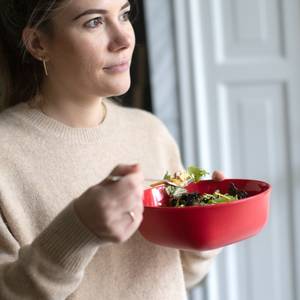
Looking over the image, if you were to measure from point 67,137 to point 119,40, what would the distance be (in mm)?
216

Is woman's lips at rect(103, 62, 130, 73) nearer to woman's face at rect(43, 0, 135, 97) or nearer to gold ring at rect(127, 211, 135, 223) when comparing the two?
woman's face at rect(43, 0, 135, 97)

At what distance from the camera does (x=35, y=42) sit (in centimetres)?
101

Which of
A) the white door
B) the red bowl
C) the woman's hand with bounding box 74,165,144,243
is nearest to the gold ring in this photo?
the woman's hand with bounding box 74,165,144,243

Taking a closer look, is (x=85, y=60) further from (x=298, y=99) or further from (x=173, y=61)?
(x=298, y=99)

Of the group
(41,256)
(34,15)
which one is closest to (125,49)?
(34,15)

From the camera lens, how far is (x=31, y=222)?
0.98 m

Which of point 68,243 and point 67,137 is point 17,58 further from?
point 68,243

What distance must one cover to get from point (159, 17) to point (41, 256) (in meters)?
1.12

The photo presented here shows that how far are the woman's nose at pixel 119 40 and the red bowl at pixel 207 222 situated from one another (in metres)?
0.30

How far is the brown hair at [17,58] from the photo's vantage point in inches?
39.4

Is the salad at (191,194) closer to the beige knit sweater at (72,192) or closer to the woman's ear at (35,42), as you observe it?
the beige knit sweater at (72,192)

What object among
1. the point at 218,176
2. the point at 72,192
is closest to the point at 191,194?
the point at 218,176

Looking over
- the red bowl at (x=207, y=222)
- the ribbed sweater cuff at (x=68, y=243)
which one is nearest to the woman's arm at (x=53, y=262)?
the ribbed sweater cuff at (x=68, y=243)

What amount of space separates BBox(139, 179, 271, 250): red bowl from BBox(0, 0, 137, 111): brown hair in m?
0.40
